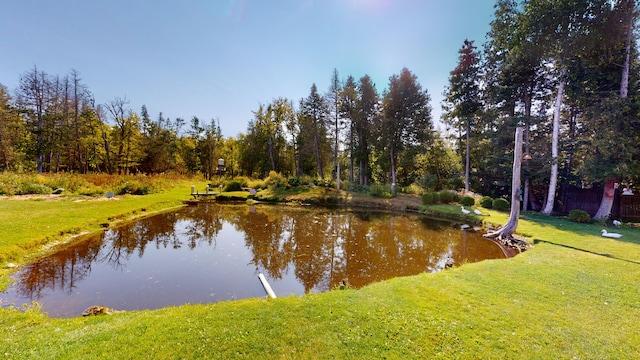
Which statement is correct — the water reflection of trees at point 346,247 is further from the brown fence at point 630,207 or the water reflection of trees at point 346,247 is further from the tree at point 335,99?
the tree at point 335,99

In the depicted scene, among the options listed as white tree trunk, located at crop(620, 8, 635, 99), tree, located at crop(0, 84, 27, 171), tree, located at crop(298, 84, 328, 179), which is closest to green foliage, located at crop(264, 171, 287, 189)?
tree, located at crop(298, 84, 328, 179)

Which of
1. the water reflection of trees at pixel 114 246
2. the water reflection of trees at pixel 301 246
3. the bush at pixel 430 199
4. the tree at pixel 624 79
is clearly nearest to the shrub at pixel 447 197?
the bush at pixel 430 199

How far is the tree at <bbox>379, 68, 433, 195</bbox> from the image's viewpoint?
22.1 meters

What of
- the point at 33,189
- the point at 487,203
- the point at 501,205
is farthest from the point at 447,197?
the point at 33,189

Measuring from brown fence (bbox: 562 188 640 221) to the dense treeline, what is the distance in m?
0.54

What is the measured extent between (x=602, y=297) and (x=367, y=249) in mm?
5281

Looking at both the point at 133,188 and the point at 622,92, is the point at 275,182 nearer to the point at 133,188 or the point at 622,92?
the point at 133,188

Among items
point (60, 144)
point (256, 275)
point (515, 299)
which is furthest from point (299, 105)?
point (515, 299)

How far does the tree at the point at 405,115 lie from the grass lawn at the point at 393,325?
58.7 ft

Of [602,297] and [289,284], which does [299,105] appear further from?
[602,297]

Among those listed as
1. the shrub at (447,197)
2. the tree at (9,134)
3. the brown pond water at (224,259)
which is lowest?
the brown pond water at (224,259)

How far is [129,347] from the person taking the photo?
107 inches

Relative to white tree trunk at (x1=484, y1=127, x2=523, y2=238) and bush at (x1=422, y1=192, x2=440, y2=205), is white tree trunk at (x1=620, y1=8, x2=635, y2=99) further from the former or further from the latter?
bush at (x1=422, y1=192, x2=440, y2=205)

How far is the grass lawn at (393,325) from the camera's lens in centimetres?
274
